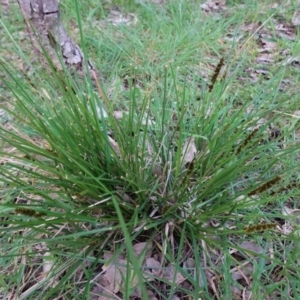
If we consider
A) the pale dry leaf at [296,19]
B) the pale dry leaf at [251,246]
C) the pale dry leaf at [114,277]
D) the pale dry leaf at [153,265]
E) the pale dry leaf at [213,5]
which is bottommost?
the pale dry leaf at [251,246]

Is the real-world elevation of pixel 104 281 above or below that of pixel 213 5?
below

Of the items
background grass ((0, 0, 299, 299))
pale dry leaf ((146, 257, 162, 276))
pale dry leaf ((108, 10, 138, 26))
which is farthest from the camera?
pale dry leaf ((108, 10, 138, 26))

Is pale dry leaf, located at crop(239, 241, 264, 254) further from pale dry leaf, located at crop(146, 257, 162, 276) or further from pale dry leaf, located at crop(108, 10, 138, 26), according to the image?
pale dry leaf, located at crop(108, 10, 138, 26)

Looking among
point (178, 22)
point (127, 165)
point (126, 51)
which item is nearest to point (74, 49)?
point (126, 51)

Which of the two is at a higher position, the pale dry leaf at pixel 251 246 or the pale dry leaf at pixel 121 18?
the pale dry leaf at pixel 121 18

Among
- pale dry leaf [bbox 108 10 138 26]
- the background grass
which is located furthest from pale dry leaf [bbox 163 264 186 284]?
pale dry leaf [bbox 108 10 138 26]

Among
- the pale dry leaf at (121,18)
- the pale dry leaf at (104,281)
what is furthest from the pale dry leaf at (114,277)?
the pale dry leaf at (121,18)

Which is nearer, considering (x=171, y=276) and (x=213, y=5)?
(x=171, y=276)

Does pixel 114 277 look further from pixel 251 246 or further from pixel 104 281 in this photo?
pixel 251 246

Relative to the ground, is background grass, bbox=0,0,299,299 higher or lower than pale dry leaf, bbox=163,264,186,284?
higher

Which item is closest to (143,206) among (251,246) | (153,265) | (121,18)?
(153,265)

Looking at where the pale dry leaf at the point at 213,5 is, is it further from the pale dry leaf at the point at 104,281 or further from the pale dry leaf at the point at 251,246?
the pale dry leaf at the point at 104,281

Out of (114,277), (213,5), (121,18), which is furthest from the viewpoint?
(213,5)

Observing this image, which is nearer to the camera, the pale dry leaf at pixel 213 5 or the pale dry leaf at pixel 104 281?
the pale dry leaf at pixel 104 281
